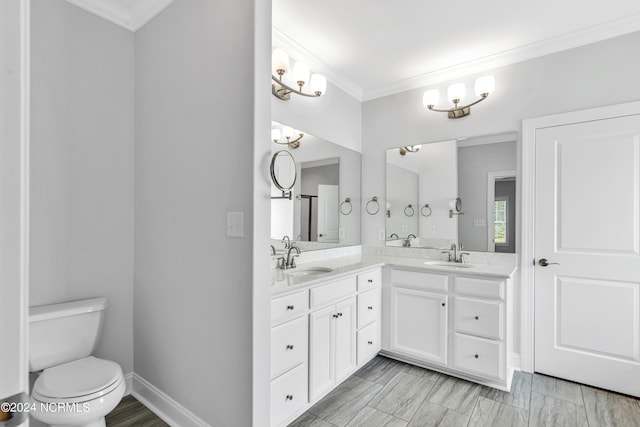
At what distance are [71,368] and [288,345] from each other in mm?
1096

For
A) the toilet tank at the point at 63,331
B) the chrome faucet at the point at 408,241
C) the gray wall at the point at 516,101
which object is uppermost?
the gray wall at the point at 516,101

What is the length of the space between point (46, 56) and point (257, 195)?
4.97 ft

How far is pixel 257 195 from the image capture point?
4.72ft

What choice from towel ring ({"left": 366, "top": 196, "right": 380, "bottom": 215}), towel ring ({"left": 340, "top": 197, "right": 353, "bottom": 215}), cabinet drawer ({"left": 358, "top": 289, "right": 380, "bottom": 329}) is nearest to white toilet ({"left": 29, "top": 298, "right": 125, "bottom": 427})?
cabinet drawer ({"left": 358, "top": 289, "right": 380, "bottom": 329})

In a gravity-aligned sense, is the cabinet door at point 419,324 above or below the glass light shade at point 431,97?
below

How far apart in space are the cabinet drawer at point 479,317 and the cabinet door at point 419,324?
0.10 meters

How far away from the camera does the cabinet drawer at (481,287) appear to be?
2.19m

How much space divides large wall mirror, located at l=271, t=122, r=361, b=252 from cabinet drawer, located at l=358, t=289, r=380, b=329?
0.63 metres

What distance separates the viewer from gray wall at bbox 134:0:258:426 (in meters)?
1.48

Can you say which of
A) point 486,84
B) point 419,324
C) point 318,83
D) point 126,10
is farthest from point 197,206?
point 486,84

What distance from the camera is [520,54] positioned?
2.56m

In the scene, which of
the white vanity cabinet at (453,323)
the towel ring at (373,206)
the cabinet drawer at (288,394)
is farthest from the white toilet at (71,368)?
the towel ring at (373,206)

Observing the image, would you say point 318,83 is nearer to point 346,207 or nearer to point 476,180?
point 346,207

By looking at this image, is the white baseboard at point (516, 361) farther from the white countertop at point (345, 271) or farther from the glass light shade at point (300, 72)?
the glass light shade at point (300, 72)
